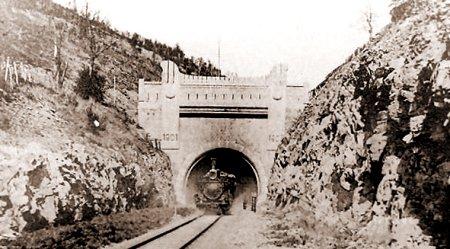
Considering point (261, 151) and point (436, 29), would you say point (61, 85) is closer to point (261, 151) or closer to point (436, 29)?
point (261, 151)

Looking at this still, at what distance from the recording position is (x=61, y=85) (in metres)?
25.9

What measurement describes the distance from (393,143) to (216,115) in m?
18.1

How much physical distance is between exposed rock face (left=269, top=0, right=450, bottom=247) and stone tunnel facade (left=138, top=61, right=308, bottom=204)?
29.8ft

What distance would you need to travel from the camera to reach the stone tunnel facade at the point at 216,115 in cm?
2970

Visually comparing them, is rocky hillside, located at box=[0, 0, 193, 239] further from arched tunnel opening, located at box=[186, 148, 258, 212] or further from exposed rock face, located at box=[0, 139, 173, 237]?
arched tunnel opening, located at box=[186, 148, 258, 212]

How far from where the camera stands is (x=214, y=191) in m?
32.5

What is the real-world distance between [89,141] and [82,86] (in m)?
5.61

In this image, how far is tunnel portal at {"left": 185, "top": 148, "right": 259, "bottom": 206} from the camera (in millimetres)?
31180

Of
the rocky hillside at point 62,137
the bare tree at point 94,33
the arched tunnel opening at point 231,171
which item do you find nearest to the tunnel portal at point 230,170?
the arched tunnel opening at point 231,171

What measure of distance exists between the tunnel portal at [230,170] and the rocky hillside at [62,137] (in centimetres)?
338

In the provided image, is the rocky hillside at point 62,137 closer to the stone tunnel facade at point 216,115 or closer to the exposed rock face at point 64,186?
the exposed rock face at point 64,186

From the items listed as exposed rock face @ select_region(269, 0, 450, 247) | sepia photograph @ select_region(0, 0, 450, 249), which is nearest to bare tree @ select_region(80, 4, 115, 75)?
sepia photograph @ select_region(0, 0, 450, 249)

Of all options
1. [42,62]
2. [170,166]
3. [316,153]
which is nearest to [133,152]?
[170,166]

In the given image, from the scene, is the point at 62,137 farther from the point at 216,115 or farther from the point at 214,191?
the point at 214,191
